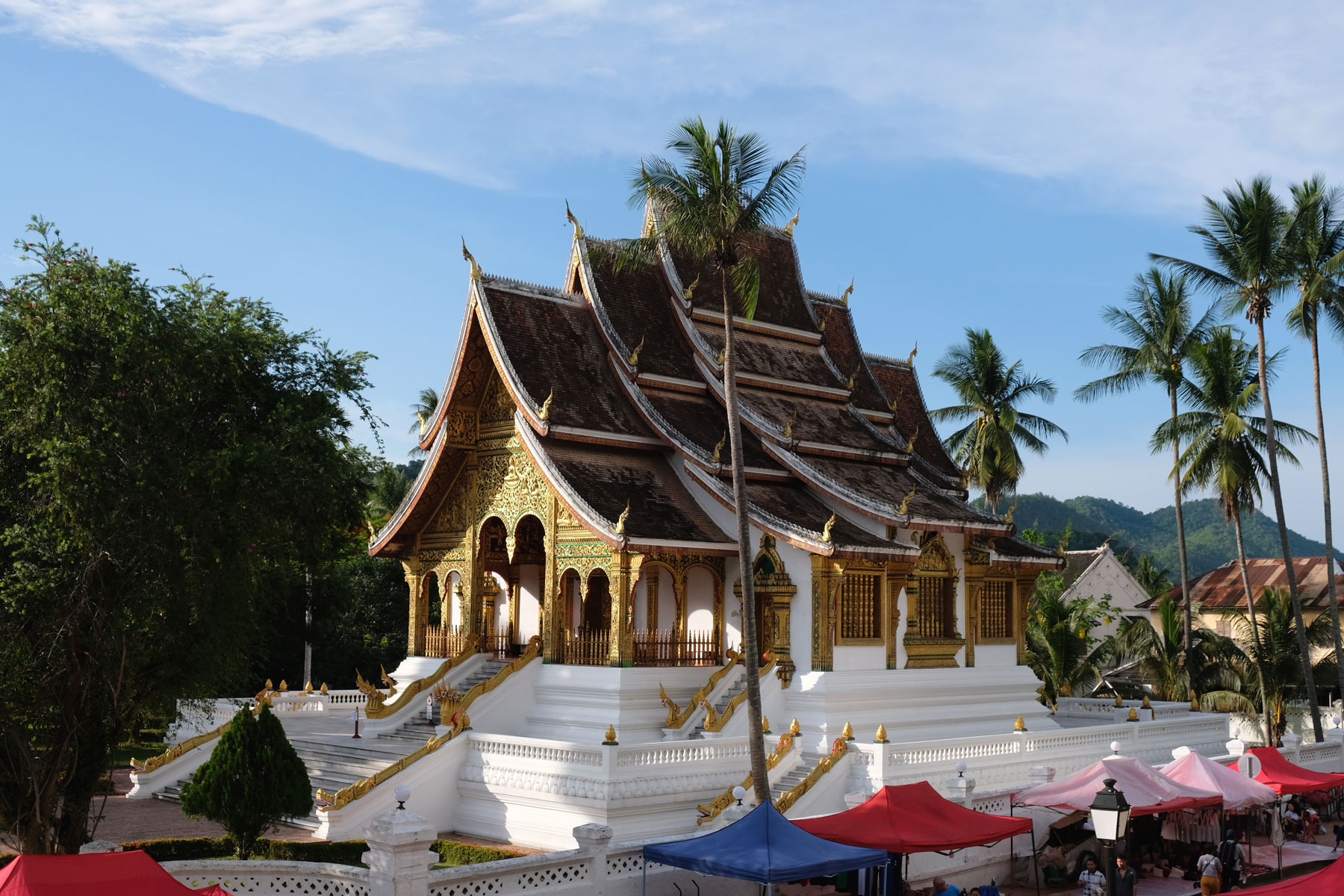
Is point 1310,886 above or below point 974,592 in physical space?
below

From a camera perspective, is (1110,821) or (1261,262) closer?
(1110,821)

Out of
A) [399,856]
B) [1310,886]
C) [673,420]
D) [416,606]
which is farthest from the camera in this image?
[416,606]

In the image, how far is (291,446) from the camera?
507 inches

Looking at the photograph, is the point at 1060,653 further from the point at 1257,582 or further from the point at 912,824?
the point at 1257,582

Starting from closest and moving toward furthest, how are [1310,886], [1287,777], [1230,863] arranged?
[1310,886], [1230,863], [1287,777]

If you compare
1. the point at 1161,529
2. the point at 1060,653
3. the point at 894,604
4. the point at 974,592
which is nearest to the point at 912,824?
the point at 894,604

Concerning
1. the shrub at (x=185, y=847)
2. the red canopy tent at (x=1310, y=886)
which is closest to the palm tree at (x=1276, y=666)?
the red canopy tent at (x=1310, y=886)

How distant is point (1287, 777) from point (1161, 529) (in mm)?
159723

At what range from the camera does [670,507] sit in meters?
20.8

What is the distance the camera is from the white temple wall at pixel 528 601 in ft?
77.2

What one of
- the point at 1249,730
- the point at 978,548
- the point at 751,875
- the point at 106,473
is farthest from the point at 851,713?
the point at 1249,730

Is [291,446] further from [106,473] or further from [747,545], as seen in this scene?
[747,545]

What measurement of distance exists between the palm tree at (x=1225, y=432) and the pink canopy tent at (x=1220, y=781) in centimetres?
1294

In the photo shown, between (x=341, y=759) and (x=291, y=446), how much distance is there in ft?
23.9
